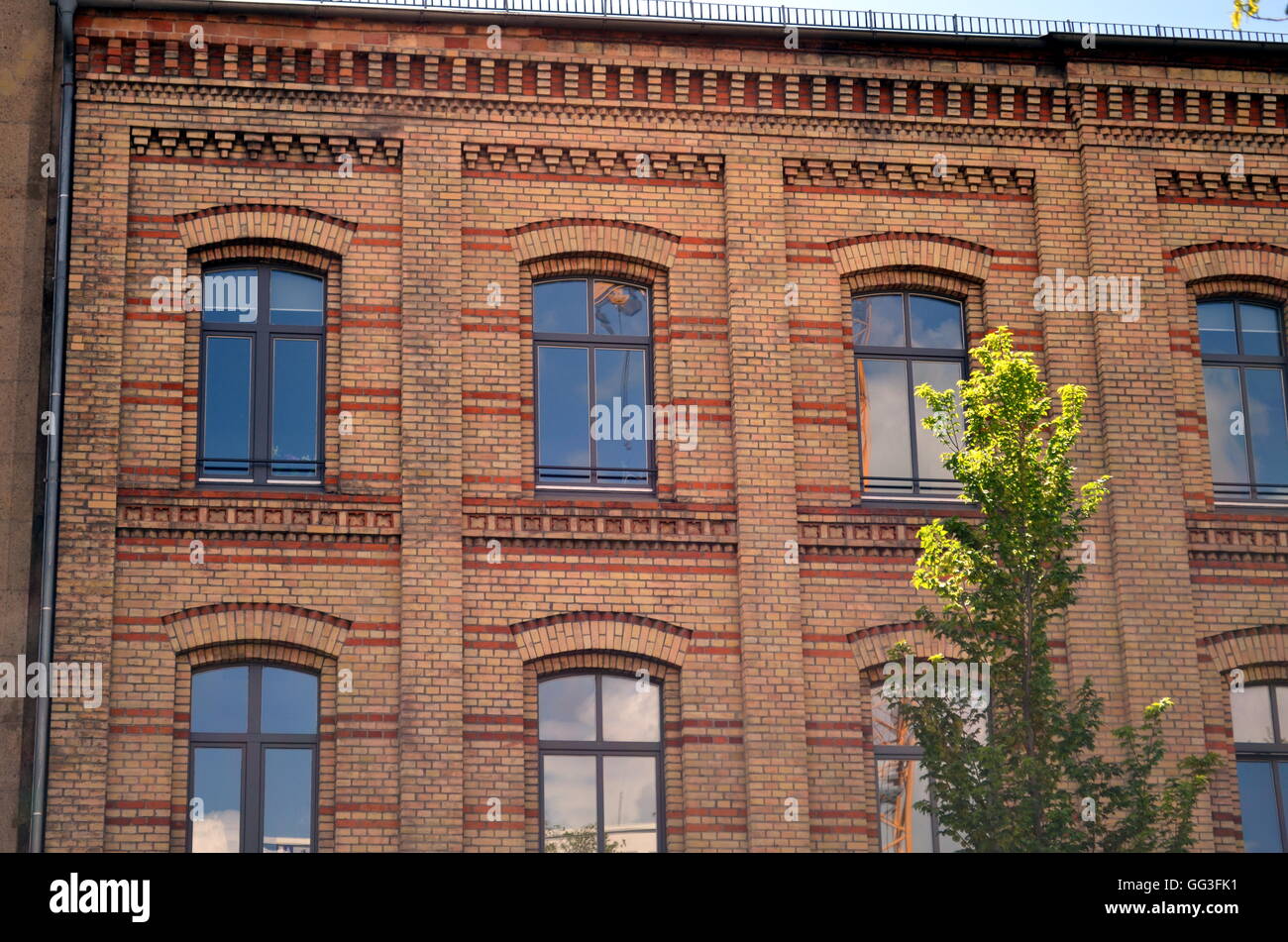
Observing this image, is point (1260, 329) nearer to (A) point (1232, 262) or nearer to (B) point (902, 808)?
(A) point (1232, 262)

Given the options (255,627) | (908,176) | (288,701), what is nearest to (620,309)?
(908,176)

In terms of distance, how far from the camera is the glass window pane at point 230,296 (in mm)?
18703

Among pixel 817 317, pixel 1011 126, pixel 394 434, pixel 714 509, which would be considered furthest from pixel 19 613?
pixel 1011 126

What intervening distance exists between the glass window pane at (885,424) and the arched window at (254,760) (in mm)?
6183

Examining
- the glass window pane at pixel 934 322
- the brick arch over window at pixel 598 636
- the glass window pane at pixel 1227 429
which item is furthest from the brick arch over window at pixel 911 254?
the brick arch over window at pixel 598 636

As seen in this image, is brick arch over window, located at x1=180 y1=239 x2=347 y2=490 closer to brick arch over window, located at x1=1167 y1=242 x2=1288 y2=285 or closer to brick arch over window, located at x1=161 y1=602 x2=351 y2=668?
brick arch over window, located at x1=161 y1=602 x2=351 y2=668

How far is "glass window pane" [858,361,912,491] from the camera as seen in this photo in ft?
63.2

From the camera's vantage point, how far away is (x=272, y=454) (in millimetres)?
18422

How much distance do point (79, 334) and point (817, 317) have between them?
7.49 meters

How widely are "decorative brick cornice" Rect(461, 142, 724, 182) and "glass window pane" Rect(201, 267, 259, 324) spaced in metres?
2.57

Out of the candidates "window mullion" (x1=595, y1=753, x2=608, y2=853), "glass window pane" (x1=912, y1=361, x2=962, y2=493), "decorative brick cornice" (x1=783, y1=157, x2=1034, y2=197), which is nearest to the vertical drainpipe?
"window mullion" (x1=595, y1=753, x2=608, y2=853)

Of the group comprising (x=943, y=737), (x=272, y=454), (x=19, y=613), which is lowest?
(x=943, y=737)

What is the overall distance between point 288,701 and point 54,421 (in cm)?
351

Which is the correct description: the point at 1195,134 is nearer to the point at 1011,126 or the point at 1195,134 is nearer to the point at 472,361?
the point at 1011,126
